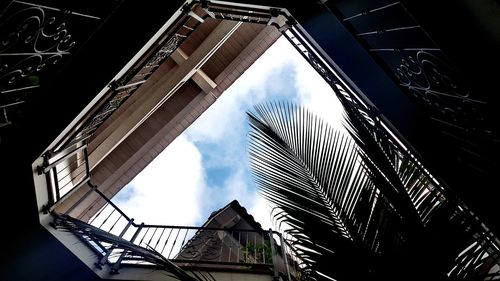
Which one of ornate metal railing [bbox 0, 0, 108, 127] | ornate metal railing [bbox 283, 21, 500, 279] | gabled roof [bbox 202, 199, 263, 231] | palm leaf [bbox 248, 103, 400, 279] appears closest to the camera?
ornate metal railing [bbox 283, 21, 500, 279]

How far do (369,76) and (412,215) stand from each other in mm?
2155

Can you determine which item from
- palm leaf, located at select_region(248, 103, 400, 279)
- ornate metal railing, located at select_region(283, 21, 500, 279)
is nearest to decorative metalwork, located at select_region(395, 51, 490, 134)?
ornate metal railing, located at select_region(283, 21, 500, 279)

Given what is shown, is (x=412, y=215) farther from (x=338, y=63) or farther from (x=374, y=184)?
(x=338, y=63)

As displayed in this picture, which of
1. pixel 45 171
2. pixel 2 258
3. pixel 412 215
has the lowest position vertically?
pixel 412 215

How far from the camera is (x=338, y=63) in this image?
11.1ft

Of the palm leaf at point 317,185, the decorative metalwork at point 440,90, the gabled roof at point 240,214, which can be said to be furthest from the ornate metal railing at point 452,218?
the gabled roof at point 240,214

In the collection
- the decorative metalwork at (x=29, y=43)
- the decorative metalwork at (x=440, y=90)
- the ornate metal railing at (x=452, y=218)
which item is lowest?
the ornate metal railing at (x=452, y=218)

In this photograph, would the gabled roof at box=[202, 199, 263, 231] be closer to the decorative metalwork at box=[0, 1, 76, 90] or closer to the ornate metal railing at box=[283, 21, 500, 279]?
the decorative metalwork at box=[0, 1, 76, 90]

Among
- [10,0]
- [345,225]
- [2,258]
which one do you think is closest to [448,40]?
[345,225]

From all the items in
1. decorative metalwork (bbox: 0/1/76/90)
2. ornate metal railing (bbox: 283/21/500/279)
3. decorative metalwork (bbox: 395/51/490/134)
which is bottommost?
ornate metal railing (bbox: 283/21/500/279)

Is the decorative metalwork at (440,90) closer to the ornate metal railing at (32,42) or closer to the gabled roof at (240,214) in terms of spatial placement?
the ornate metal railing at (32,42)

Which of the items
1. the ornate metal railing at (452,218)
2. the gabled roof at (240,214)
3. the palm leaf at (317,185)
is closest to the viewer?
the ornate metal railing at (452,218)

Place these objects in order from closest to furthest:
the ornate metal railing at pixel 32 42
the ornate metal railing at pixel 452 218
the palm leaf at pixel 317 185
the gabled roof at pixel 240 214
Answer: the ornate metal railing at pixel 452 218 → the palm leaf at pixel 317 185 → the ornate metal railing at pixel 32 42 → the gabled roof at pixel 240 214

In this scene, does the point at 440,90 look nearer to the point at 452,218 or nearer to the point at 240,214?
the point at 452,218
